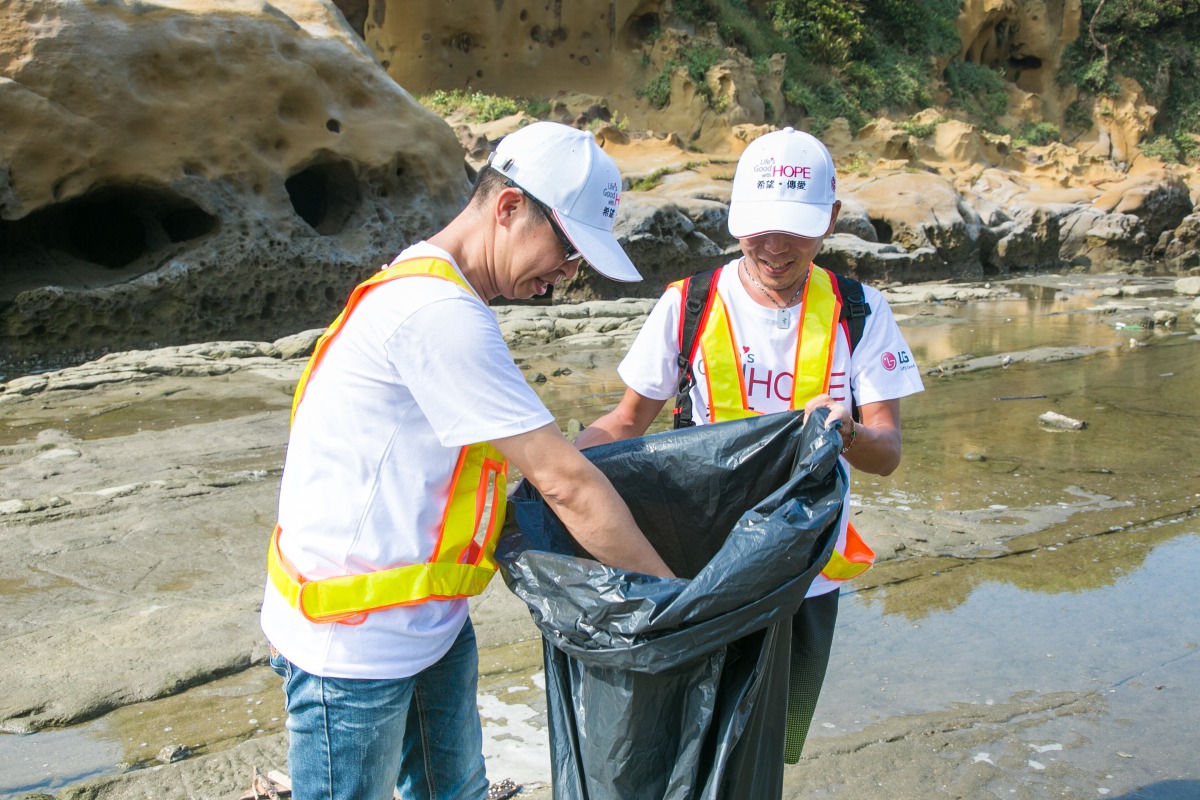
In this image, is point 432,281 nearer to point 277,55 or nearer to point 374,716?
point 374,716

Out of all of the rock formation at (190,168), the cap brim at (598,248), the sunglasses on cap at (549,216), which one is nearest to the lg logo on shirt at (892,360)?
the cap brim at (598,248)

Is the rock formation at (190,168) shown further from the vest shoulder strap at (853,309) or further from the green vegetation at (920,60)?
the green vegetation at (920,60)

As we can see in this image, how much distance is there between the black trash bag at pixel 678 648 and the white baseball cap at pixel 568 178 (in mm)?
485

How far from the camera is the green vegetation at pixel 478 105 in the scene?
66.4 feet

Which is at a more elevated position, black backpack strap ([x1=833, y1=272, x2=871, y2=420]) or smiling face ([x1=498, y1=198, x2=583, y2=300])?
smiling face ([x1=498, y1=198, x2=583, y2=300])

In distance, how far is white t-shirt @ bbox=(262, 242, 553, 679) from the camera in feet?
5.09

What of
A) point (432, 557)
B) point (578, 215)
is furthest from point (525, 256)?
point (432, 557)

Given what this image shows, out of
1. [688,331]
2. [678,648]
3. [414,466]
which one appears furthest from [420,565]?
[688,331]

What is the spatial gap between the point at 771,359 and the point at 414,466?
3.57ft

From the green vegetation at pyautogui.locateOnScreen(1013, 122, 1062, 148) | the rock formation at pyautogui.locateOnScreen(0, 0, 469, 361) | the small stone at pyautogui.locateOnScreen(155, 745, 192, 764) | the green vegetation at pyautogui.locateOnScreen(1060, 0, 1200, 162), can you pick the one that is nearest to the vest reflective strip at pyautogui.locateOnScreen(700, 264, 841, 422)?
the small stone at pyautogui.locateOnScreen(155, 745, 192, 764)

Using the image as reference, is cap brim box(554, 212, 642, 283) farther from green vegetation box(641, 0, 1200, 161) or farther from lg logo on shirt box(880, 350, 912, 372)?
green vegetation box(641, 0, 1200, 161)

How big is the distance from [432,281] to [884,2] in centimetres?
3006

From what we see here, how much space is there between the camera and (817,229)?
2.37 m

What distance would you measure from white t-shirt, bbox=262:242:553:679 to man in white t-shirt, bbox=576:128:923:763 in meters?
0.78
